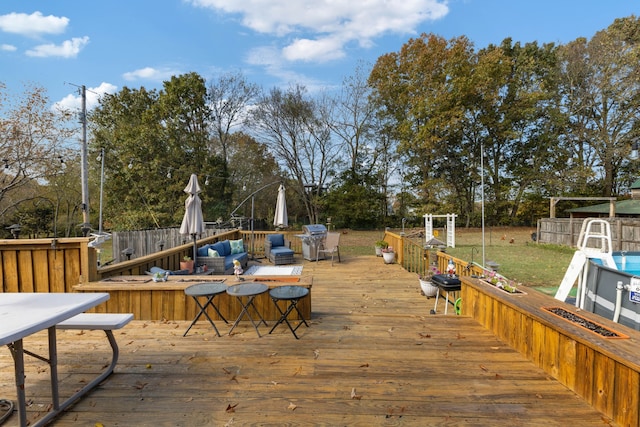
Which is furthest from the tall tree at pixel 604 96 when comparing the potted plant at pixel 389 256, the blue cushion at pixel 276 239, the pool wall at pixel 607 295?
the blue cushion at pixel 276 239

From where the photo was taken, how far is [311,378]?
2344mm

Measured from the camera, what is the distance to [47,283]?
386cm

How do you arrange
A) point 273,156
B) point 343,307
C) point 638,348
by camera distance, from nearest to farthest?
point 638,348
point 343,307
point 273,156

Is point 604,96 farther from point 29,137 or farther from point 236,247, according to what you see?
point 29,137

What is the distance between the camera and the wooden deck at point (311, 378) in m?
1.90

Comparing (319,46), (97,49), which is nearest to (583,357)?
(97,49)

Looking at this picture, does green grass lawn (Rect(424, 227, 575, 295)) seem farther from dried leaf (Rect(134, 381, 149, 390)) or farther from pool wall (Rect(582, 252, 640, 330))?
dried leaf (Rect(134, 381, 149, 390))

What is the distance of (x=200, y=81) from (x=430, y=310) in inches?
741

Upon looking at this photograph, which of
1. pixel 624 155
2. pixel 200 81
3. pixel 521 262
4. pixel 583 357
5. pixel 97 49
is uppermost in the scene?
pixel 200 81

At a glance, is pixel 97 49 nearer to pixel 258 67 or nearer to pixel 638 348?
pixel 258 67

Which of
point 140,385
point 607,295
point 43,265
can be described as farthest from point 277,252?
point 607,295

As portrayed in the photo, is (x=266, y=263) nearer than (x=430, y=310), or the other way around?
(x=430, y=310)

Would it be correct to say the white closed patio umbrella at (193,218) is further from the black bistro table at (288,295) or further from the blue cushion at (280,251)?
the black bistro table at (288,295)

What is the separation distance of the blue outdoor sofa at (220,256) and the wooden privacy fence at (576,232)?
35.4 feet
